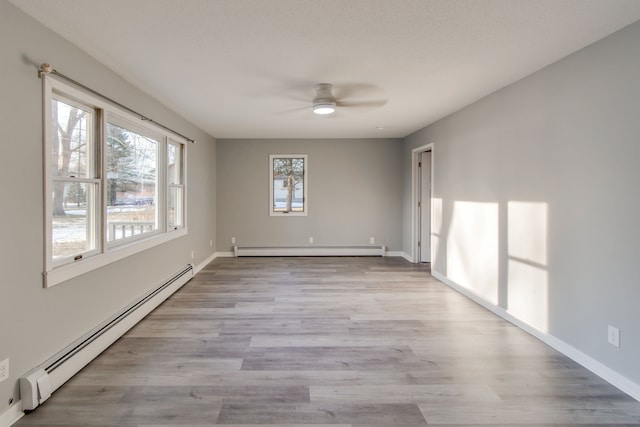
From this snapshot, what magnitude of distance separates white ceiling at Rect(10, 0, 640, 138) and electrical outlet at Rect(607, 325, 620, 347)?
2.00m

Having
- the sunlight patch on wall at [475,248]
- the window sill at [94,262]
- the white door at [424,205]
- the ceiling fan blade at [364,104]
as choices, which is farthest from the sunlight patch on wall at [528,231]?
the window sill at [94,262]

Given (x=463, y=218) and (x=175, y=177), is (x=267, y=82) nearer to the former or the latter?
(x=175, y=177)

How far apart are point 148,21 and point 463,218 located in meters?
3.87

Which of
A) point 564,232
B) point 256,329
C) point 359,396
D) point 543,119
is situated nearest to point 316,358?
point 359,396

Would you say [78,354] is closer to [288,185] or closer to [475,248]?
[475,248]

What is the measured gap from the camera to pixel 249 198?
6.60m

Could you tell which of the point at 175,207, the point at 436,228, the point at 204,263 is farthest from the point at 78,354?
the point at 436,228

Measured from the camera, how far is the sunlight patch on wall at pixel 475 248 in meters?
3.57

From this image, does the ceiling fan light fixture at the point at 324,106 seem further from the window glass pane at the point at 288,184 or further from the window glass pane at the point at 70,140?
the window glass pane at the point at 288,184

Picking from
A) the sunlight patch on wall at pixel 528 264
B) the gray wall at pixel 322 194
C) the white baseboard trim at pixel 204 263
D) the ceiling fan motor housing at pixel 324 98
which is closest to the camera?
the sunlight patch on wall at pixel 528 264

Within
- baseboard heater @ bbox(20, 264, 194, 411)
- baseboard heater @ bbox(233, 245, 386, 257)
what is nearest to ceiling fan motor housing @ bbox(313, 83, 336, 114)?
baseboard heater @ bbox(20, 264, 194, 411)

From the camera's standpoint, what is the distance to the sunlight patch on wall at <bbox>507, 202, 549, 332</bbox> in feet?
9.25

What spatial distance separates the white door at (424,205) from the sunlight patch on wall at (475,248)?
4.62 ft

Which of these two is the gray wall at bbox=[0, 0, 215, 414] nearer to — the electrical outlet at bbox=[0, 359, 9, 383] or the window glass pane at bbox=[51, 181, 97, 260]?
the electrical outlet at bbox=[0, 359, 9, 383]
